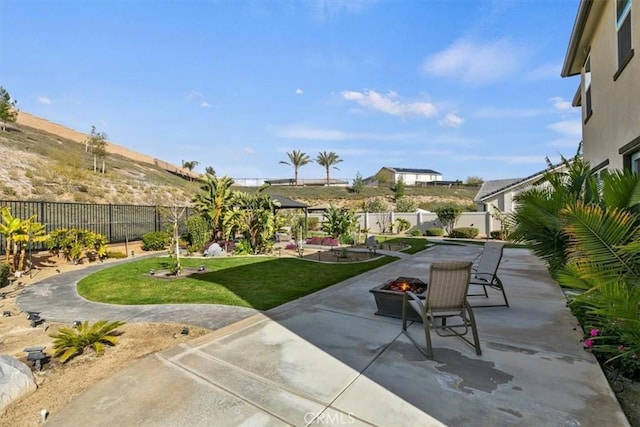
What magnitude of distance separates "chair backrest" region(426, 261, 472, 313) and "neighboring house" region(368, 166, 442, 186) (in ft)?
206

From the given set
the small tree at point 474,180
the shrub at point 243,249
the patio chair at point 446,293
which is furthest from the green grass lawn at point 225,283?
the small tree at point 474,180

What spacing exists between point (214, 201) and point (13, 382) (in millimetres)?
11994

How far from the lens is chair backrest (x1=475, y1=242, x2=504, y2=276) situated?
19.7 feet

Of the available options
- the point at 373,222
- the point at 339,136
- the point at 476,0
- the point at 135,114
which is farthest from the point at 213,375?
the point at 339,136

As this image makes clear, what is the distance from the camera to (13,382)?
2924 mm

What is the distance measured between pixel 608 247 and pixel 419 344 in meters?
2.21

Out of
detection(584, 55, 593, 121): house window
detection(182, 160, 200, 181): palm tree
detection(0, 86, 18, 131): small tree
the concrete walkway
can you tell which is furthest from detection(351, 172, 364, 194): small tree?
the concrete walkway

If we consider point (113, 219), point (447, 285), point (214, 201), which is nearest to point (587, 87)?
point (447, 285)

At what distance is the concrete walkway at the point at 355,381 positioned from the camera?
2.53 metres

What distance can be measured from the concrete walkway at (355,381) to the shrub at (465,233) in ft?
61.2

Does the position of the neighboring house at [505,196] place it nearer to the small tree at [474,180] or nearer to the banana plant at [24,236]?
the banana plant at [24,236]

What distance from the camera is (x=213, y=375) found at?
3.19 m

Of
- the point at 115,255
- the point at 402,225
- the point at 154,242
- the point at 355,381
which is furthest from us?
the point at 402,225

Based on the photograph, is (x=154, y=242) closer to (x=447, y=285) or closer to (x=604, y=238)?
(x=447, y=285)
